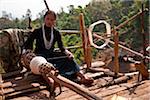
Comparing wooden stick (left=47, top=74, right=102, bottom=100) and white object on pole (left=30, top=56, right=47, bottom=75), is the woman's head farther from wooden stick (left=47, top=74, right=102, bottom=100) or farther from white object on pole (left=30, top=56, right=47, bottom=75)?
wooden stick (left=47, top=74, right=102, bottom=100)

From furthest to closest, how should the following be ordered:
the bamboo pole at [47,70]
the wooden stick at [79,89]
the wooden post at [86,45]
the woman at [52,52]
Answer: the wooden post at [86,45]
the woman at [52,52]
the bamboo pole at [47,70]
the wooden stick at [79,89]

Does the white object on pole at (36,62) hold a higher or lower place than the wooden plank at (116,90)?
higher

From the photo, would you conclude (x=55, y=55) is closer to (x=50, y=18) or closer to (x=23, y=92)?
(x=50, y=18)

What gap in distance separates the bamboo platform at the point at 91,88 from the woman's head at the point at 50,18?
33.8 inches

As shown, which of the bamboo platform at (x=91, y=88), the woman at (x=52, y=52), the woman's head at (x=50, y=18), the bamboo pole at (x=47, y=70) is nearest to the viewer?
the bamboo pole at (x=47, y=70)

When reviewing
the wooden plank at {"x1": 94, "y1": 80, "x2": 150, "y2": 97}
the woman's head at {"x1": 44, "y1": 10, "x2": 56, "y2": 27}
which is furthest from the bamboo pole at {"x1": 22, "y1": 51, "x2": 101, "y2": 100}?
the wooden plank at {"x1": 94, "y1": 80, "x2": 150, "y2": 97}

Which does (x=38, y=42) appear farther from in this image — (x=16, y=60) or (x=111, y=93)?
(x=111, y=93)

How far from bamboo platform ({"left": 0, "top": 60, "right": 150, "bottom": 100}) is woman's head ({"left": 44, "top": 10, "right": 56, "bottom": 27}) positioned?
2.82ft

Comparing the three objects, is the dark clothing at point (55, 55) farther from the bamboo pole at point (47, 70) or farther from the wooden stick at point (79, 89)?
the wooden stick at point (79, 89)

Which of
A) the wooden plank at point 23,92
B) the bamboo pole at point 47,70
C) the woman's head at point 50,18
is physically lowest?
the wooden plank at point 23,92

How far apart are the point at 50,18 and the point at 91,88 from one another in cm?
118

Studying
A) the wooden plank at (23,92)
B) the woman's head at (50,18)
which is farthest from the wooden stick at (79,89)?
the woman's head at (50,18)

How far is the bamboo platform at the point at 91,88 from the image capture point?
3973mm

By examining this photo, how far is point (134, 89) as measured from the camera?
4.27 meters
